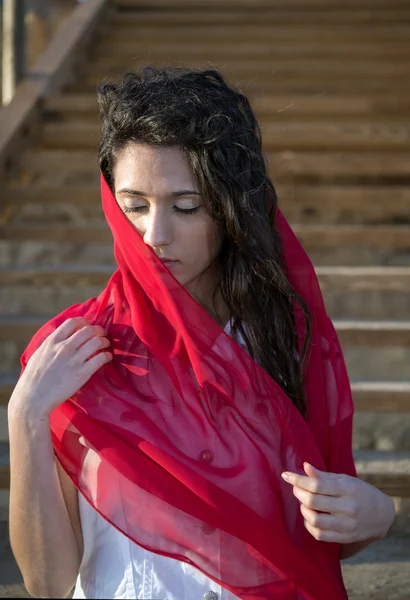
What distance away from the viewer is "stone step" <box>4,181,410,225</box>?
3.50m

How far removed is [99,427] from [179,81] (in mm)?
557

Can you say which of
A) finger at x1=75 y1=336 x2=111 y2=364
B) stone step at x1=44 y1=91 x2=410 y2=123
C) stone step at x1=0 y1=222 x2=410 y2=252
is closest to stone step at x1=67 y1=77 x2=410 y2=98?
stone step at x1=44 y1=91 x2=410 y2=123

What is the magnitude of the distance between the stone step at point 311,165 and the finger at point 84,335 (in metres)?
2.46

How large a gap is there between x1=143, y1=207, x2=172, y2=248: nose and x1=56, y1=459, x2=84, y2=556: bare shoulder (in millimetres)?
371

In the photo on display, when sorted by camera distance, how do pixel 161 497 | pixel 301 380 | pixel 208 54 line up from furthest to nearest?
pixel 208 54, pixel 301 380, pixel 161 497

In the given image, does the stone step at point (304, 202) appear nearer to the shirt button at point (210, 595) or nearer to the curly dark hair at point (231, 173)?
the curly dark hair at point (231, 173)

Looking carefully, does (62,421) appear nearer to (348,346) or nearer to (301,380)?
(301,380)

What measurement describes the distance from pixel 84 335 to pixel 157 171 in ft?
0.89

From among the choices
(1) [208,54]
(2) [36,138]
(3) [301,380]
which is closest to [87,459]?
(3) [301,380]

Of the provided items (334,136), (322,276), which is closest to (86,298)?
(322,276)

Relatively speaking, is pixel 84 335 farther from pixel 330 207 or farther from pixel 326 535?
pixel 330 207

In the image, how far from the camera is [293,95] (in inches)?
170

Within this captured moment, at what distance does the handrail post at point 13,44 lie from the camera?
Answer: 4113 millimetres

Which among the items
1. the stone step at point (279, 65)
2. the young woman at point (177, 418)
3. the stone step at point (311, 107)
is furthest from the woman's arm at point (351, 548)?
the stone step at point (279, 65)
